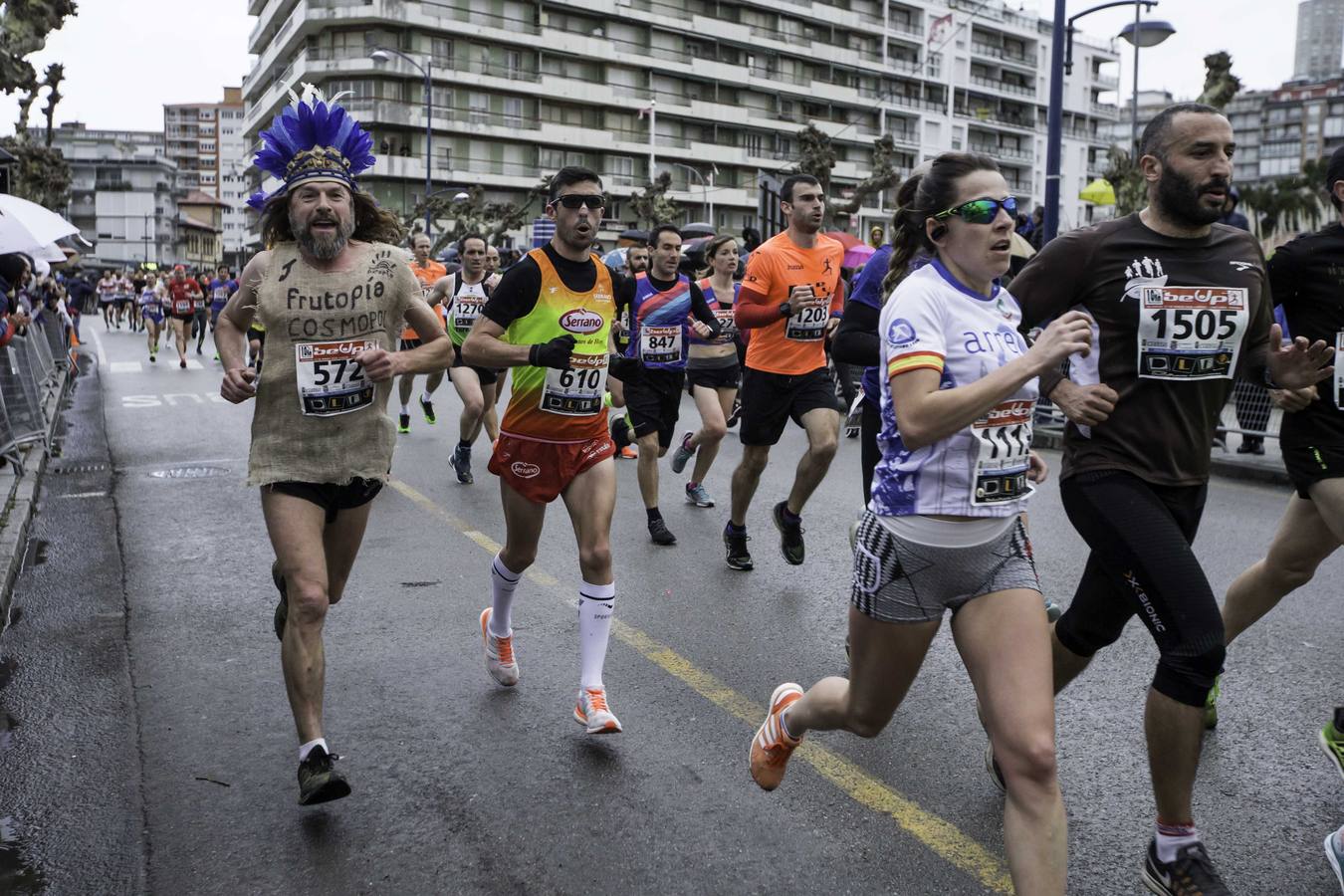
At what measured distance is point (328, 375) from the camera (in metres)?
4.29

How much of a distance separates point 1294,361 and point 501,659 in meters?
3.13

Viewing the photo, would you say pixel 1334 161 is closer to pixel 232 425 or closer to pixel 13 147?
pixel 232 425

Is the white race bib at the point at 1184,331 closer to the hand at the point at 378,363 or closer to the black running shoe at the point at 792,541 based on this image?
the hand at the point at 378,363

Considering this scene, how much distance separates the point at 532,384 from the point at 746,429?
8.50ft

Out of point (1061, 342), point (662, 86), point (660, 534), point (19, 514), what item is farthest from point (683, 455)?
point (662, 86)

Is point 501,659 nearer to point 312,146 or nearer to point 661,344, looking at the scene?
point 312,146

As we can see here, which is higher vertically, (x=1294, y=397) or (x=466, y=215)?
(x=466, y=215)

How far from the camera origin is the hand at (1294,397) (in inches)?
159

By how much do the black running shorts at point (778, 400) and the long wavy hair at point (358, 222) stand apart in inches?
119

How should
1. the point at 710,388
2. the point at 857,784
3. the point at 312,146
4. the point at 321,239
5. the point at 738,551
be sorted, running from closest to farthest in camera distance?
the point at 857,784, the point at 321,239, the point at 312,146, the point at 738,551, the point at 710,388

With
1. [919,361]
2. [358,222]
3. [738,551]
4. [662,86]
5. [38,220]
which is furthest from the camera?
[662,86]

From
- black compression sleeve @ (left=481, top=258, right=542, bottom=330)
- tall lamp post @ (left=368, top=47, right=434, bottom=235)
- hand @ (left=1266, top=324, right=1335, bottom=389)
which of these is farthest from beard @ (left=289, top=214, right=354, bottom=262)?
tall lamp post @ (left=368, top=47, right=434, bottom=235)

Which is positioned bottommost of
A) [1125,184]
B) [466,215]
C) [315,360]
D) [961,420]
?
[961,420]

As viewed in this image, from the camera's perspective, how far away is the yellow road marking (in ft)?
11.5
